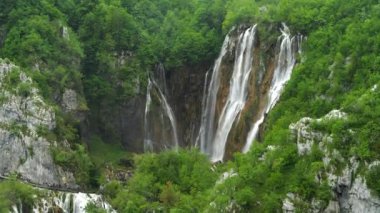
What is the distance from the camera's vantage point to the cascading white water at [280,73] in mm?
49219

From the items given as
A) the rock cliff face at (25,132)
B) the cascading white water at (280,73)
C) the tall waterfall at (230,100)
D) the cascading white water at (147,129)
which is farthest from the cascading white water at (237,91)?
the rock cliff face at (25,132)

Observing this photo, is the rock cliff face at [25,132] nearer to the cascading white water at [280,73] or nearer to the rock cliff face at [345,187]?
the cascading white water at [280,73]

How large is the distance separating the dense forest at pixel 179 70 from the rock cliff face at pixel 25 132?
46 cm

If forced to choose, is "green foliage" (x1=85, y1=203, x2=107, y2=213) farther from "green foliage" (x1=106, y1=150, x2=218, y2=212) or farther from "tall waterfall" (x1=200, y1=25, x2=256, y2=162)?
"tall waterfall" (x1=200, y1=25, x2=256, y2=162)

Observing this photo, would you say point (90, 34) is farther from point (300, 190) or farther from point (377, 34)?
point (300, 190)

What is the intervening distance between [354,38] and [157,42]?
2137 centimetres

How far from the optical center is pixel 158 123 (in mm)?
58500

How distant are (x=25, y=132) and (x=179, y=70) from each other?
16136 millimetres

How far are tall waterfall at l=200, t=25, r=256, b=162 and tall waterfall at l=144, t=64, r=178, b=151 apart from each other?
3.21 meters

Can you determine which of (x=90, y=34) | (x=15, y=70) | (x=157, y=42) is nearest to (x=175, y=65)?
(x=157, y=42)

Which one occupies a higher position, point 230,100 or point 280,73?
point 280,73

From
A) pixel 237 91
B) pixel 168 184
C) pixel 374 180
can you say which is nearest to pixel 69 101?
pixel 237 91

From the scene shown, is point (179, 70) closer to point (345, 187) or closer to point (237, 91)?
point (237, 91)

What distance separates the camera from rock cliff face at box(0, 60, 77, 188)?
48.7 meters
